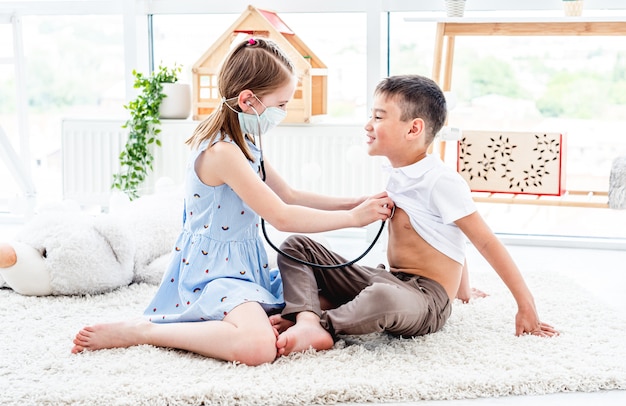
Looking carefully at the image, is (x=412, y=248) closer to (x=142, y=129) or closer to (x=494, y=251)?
(x=494, y=251)

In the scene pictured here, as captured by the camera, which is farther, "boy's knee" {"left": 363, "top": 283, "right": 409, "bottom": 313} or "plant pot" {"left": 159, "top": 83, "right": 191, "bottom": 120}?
"plant pot" {"left": 159, "top": 83, "right": 191, "bottom": 120}

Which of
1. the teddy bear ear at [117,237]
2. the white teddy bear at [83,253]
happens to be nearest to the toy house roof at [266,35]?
the white teddy bear at [83,253]

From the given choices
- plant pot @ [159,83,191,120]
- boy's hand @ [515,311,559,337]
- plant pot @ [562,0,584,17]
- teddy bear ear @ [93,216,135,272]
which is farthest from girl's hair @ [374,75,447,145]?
plant pot @ [159,83,191,120]

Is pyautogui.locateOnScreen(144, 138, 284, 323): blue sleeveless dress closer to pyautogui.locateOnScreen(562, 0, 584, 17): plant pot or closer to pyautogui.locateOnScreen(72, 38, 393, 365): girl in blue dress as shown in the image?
pyautogui.locateOnScreen(72, 38, 393, 365): girl in blue dress

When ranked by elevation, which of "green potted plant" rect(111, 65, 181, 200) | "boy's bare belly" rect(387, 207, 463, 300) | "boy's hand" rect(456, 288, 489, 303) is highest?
"green potted plant" rect(111, 65, 181, 200)

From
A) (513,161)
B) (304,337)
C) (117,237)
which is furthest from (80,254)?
(513,161)

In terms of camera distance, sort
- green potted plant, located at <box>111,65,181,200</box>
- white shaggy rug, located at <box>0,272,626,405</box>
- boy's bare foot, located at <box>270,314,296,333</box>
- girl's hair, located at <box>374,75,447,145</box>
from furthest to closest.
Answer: green potted plant, located at <box>111,65,181,200</box>, girl's hair, located at <box>374,75,447,145</box>, boy's bare foot, located at <box>270,314,296,333</box>, white shaggy rug, located at <box>0,272,626,405</box>

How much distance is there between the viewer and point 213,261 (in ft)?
5.77

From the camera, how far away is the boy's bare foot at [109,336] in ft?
5.40

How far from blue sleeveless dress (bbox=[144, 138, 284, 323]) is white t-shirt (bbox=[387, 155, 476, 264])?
35 centimetres

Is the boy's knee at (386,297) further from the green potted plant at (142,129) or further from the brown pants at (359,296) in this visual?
the green potted plant at (142,129)

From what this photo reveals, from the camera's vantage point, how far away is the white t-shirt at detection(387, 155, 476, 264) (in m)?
1.74

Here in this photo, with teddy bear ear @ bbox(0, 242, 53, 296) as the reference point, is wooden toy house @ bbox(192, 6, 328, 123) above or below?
above

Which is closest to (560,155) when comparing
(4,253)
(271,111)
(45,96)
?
(271,111)
